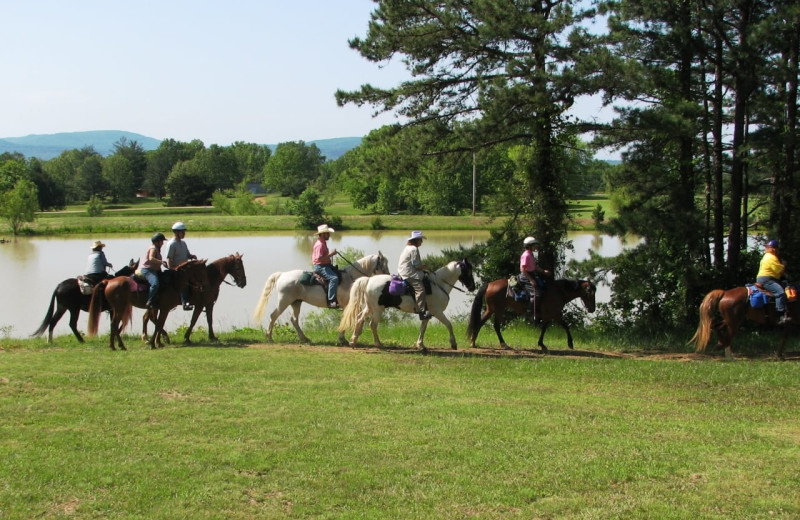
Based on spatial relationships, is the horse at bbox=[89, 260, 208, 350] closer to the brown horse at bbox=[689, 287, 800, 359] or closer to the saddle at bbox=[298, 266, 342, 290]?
the saddle at bbox=[298, 266, 342, 290]

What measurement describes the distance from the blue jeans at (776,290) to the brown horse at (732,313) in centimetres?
12

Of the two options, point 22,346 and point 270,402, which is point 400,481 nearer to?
point 270,402

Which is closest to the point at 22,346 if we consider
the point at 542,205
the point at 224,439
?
the point at 224,439

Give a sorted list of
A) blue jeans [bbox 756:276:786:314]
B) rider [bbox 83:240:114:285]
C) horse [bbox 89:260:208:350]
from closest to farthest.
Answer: horse [bbox 89:260:208:350] < blue jeans [bbox 756:276:786:314] < rider [bbox 83:240:114:285]

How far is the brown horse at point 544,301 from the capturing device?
15266 mm

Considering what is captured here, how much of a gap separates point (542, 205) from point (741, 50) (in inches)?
228

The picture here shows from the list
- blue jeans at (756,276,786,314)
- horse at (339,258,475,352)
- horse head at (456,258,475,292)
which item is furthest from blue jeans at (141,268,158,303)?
blue jeans at (756,276,786,314)

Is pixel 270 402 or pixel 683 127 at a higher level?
pixel 683 127

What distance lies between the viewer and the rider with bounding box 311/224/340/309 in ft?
50.0

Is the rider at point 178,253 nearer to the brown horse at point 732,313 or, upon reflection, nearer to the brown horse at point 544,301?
the brown horse at point 544,301

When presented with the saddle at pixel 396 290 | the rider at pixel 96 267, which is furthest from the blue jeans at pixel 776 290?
the rider at pixel 96 267

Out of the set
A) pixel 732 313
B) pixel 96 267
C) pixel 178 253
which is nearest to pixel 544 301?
pixel 732 313

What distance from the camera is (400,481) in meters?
6.74

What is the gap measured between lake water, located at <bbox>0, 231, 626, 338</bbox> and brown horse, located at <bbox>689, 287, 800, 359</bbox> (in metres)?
3.71
